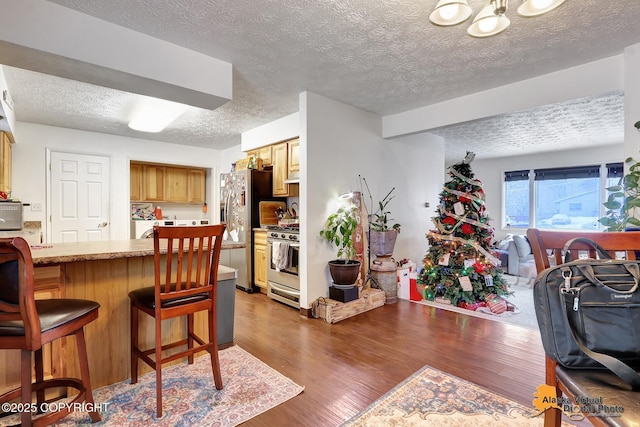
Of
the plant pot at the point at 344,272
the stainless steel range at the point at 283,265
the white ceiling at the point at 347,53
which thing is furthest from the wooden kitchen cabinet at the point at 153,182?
the plant pot at the point at 344,272

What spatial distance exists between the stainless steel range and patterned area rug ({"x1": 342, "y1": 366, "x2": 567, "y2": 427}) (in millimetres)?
1893

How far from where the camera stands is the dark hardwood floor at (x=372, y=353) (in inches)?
74.2

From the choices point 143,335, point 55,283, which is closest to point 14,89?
point 55,283

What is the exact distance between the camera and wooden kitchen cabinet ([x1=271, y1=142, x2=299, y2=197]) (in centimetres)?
439

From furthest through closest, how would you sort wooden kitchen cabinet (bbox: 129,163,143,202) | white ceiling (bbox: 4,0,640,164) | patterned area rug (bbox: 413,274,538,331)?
wooden kitchen cabinet (bbox: 129,163,143,202), patterned area rug (bbox: 413,274,538,331), white ceiling (bbox: 4,0,640,164)

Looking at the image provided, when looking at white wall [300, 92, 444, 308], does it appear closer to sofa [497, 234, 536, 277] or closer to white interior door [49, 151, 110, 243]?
sofa [497, 234, 536, 277]

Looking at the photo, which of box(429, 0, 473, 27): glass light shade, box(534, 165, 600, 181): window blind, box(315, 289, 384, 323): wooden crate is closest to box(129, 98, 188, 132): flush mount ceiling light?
box(315, 289, 384, 323): wooden crate

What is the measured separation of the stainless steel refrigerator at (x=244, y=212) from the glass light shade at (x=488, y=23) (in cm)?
346

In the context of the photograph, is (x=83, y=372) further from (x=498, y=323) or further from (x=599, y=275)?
(x=498, y=323)

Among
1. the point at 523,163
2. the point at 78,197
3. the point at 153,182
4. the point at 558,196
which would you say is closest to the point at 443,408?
the point at 78,197

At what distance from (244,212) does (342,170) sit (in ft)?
5.62

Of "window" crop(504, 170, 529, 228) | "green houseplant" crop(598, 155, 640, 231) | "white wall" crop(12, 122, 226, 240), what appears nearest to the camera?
"green houseplant" crop(598, 155, 640, 231)

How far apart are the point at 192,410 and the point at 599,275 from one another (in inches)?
82.8

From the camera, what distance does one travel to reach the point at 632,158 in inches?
95.8
